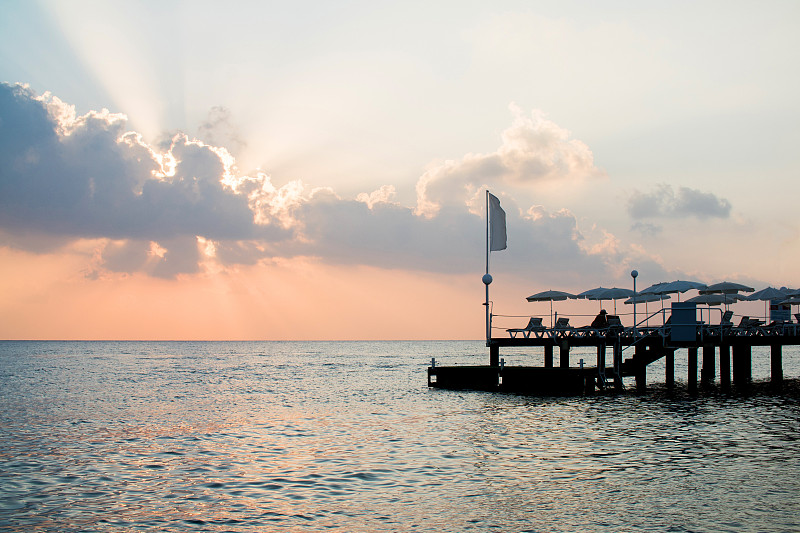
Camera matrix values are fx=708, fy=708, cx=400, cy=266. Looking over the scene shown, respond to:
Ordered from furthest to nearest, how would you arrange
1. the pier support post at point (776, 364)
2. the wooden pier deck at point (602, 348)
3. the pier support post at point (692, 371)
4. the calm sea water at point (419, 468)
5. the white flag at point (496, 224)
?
the pier support post at point (776, 364) → the pier support post at point (692, 371) → the white flag at point (496, 224) → the wooden pier deck at point (602, 348) → the calm sea water at point (419, 468)

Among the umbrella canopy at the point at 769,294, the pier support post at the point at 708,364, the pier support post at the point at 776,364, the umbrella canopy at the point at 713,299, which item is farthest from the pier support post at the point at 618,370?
the umbrella canopy at the point at 769,294

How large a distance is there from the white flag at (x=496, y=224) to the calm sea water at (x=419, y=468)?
883 centimetres

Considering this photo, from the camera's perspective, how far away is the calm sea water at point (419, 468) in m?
14.2

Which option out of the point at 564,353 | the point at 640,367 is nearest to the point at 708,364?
the point at 640,367

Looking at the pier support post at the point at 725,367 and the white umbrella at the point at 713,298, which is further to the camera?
the white umbrella at the point at 713,298

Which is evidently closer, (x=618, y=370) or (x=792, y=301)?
(x=618, y=370)

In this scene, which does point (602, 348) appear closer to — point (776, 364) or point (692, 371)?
point (692, 371)

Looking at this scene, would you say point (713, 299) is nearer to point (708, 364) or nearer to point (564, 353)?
point (708, 364)

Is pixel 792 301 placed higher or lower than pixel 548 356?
higher

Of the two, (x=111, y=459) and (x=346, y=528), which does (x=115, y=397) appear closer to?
(x=111, y=459)

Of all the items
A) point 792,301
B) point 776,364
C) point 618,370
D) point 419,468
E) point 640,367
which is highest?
point 792,301

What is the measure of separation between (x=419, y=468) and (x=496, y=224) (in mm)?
22316

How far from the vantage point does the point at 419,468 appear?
19.2m

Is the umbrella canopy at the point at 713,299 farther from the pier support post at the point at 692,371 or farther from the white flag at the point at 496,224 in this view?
the white flag at the point at 496,224
